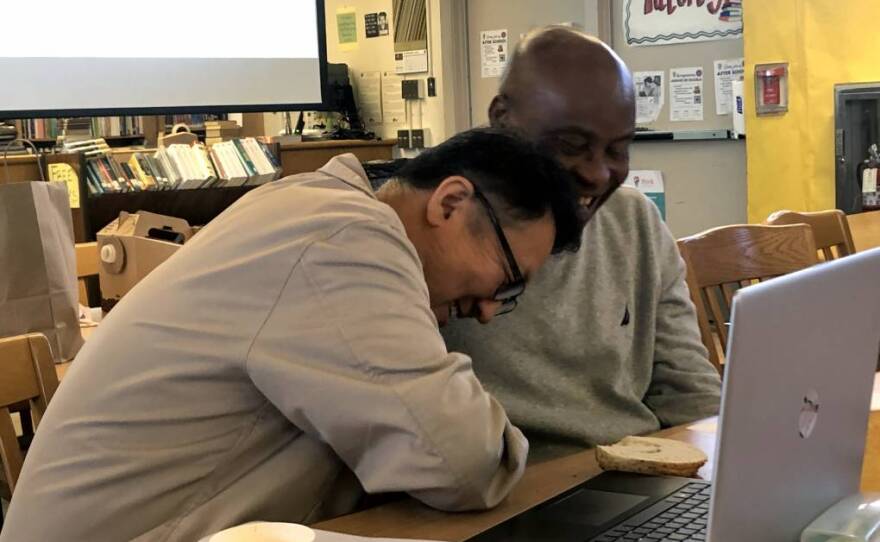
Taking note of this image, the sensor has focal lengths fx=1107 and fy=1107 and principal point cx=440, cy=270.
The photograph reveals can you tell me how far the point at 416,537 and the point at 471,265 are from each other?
337mm

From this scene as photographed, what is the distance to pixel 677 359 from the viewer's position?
1743mm

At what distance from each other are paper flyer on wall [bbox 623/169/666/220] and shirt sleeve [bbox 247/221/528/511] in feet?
13.7

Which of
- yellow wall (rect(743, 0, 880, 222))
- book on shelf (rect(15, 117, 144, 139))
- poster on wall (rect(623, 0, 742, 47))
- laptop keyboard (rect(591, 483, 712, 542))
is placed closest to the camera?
laptop keyboard (rect(591, 483, 712, 542))

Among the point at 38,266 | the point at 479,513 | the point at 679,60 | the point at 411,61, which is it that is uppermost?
the point at 411,61

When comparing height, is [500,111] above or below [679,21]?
below

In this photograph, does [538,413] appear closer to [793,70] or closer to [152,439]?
[152,439]

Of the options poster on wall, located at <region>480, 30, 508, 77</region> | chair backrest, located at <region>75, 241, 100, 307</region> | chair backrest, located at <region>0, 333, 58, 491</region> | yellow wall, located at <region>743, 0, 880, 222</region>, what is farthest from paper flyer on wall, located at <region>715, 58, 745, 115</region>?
chair backrest, located at <region>0, 333, 58, 491</region>

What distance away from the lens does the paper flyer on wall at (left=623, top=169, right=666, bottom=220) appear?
518 centimetres

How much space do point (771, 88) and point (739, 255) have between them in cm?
256

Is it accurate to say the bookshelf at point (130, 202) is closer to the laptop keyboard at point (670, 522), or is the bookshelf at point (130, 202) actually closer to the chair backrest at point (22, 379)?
the chair backrest at point (22, 379)

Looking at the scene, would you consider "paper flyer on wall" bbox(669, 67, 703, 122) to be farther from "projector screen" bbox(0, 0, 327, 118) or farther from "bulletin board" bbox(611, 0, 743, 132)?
"projector screen" bbox(0, 0, 327, 118)

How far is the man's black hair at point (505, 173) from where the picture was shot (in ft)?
4.14

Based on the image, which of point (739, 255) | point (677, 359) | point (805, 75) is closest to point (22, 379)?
point (677, 359)

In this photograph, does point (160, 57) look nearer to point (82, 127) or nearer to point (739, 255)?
point (739, 255)
